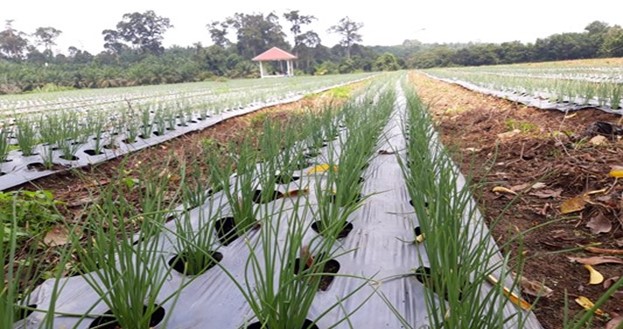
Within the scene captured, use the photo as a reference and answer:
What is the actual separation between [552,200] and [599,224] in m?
0.32

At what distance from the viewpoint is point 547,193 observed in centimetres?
176

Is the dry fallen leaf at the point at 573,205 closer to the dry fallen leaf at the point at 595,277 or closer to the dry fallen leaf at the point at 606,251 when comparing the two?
the dry fallen leaf at the point at 606,251

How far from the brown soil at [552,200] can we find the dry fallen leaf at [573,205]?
0.01 m

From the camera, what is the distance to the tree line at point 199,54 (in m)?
22.0

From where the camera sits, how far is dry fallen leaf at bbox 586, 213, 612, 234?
1371 mm

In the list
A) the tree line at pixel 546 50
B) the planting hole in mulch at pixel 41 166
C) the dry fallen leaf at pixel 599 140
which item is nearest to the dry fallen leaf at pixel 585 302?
the dry fallen leaf at pixel 599 140

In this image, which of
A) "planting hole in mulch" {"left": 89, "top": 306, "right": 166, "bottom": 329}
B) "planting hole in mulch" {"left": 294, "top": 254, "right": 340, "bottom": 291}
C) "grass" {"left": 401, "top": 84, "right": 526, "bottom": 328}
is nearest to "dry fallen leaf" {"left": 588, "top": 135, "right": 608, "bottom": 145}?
"grass" {"left": 401, "top": 84, "right": 526, "bottom": 328}

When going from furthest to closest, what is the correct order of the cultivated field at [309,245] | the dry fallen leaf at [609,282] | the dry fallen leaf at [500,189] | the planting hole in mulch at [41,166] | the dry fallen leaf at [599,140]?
the planting hole in mulch at [41,166], the dry fallen leaf at [599,140], the dry fallen leaf at [500,189], the dry fallen leaf at [609,282], the cultivated field at [309,245]

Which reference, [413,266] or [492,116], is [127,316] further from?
[492,116]

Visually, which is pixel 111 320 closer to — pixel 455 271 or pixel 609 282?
pixel 455 271

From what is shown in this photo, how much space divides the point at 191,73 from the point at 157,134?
25.4 meters

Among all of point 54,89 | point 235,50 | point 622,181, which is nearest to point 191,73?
point 54,89

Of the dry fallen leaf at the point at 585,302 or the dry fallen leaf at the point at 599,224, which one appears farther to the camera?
the dry fallen leaf at the point at 599,224

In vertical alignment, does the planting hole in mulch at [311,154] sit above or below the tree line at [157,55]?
below
